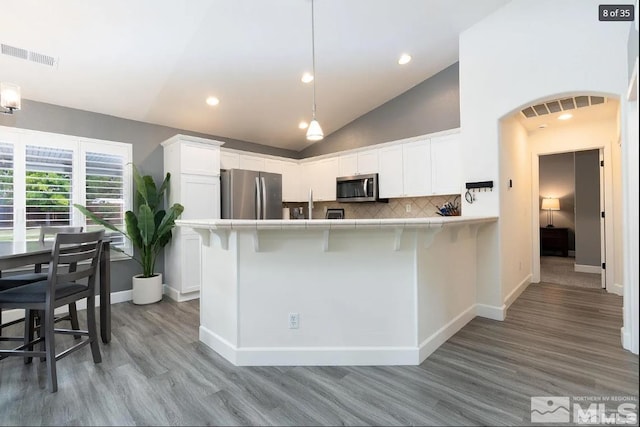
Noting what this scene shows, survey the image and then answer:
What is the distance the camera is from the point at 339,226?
81.0 inches

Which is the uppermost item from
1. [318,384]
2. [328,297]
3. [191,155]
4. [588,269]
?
[191,155]

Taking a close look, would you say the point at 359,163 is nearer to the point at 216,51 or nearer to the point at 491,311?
the point at 216,51

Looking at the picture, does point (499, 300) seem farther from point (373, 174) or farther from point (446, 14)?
point (446, 14)

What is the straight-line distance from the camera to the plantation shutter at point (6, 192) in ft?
10.8

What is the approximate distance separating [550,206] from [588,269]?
2.37m

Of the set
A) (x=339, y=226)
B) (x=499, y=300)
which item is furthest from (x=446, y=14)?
(x=499, y=300)

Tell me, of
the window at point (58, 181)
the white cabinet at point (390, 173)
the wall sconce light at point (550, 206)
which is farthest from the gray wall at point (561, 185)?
the window at point (58, 181)

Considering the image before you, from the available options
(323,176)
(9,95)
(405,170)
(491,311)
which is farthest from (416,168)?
(9,95)

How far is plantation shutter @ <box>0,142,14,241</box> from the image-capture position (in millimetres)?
3305

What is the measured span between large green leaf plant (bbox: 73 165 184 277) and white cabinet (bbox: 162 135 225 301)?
6.7 inches

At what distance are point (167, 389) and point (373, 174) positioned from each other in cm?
380

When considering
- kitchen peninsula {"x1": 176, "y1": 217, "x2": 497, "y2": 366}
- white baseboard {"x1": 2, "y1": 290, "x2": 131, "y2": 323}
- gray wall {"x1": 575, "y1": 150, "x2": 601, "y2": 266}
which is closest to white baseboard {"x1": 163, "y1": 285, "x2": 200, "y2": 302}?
white baseboard {"x1": 2, "y1": 290, "x2": 131, "y2": 323}

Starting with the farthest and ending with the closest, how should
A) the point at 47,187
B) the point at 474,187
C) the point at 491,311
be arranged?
the point at 47,187 → the point at 474,187 → the point at 491,311

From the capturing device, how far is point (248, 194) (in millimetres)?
4648
